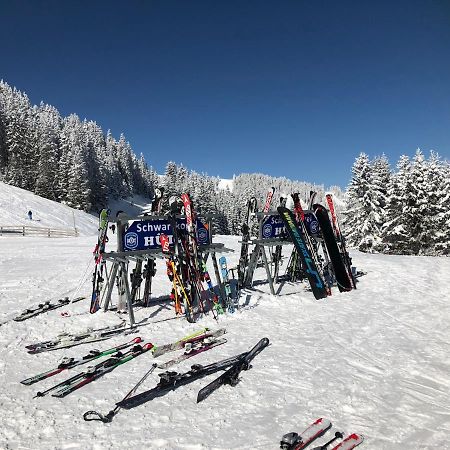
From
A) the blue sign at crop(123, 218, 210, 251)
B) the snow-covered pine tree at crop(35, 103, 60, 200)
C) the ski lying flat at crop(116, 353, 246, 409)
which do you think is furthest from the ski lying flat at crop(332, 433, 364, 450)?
the snow-covered pine tree at crop(35, 103, 60, 200)

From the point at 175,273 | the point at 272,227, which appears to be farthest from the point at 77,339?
the point at 272,227

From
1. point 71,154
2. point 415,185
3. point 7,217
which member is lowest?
point 7,217

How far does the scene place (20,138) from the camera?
75.4m

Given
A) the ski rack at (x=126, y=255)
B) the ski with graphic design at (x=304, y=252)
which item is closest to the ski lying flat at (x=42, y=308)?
the ski rack at (x=126, y=255)

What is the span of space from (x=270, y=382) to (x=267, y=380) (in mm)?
82

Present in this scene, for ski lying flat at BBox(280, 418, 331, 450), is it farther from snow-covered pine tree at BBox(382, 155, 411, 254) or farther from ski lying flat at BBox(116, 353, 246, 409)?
snow-covered pine tree at BBox(382, 155, 411, 254)

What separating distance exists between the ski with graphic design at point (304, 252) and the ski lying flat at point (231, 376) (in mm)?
5741

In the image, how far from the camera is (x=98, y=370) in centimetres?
680

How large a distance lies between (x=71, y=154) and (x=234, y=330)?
70.7m

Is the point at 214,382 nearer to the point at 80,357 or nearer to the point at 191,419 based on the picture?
the point at 191,419

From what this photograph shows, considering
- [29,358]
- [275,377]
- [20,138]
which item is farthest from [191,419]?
[20,138]

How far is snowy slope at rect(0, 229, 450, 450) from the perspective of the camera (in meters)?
5.07

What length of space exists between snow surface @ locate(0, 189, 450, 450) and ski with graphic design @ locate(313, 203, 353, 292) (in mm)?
1301

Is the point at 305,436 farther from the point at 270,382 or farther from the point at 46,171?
the point at 46,171
